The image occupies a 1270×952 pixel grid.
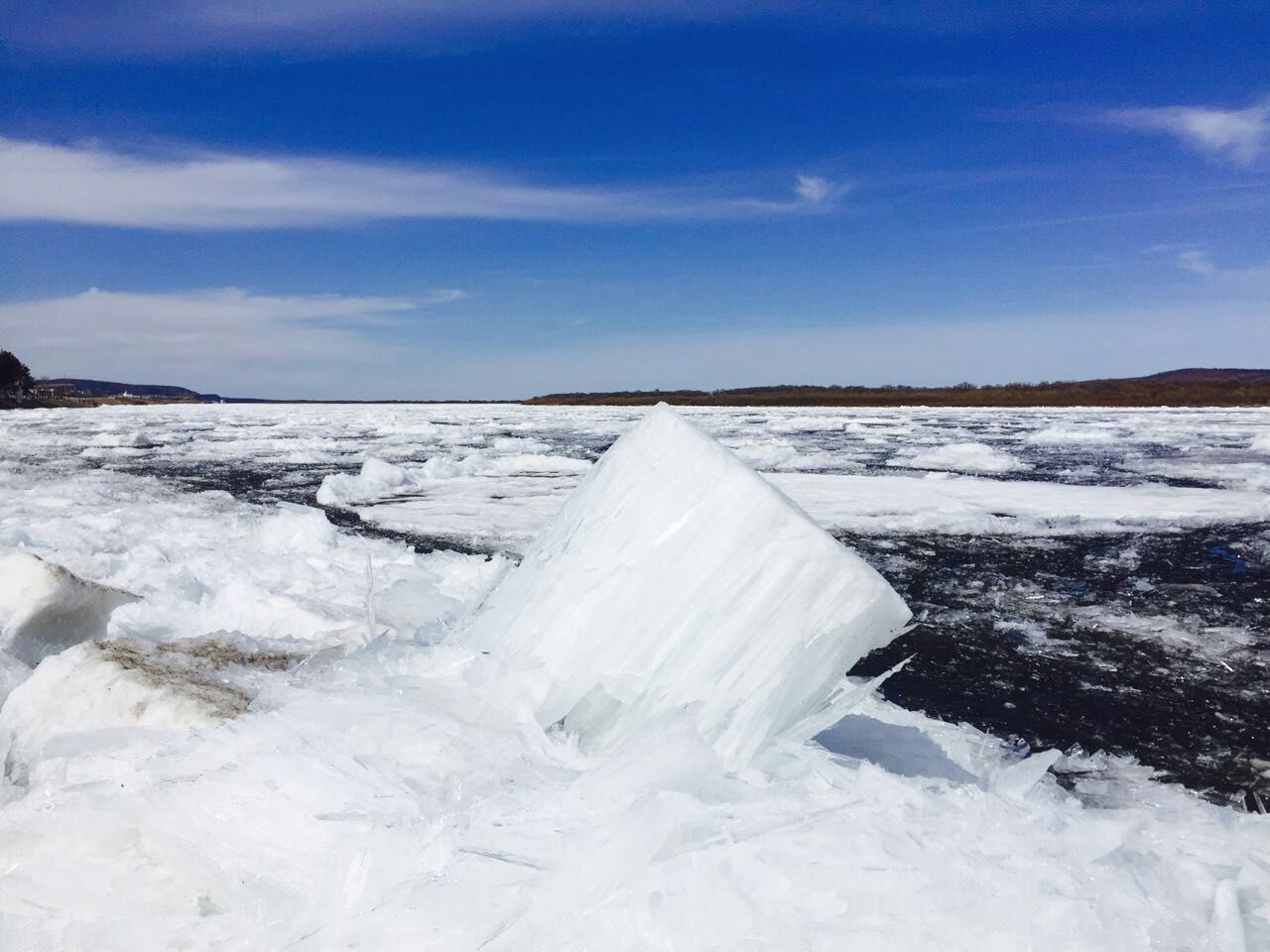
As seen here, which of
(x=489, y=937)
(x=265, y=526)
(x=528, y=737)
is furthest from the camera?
(x=265, y=526)

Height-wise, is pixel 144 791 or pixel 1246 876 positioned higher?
pixel 144 791

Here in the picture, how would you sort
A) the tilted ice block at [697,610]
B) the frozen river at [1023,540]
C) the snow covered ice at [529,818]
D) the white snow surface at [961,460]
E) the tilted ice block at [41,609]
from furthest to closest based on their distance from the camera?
the white snow surface at [961,460] < the frozen river at [1023,540] < the tilted ice block at [41,609] < the tilted ice block at [697,610] < the snow covered ice at [529,818]

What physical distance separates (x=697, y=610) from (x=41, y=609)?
260cm

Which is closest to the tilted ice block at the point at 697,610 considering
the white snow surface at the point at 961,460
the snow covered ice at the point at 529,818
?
the snow covered ice at the point at 529,818

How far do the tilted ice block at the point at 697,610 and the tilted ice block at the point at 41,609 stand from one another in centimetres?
191

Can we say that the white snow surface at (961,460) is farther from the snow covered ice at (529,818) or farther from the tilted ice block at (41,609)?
the tilted ice block at (41,609)

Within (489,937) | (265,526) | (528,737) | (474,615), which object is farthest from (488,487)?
(489,937)

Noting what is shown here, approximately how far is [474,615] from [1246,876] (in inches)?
82.4

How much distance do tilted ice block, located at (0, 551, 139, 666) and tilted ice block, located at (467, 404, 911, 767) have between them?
1.91m

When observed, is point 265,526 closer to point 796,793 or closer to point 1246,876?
point 796,793

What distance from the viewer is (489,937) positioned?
4.59 feet

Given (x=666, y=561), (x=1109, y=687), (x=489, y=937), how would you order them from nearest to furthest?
(x=489, y=937) < (x=666, y=561) < (x=1109, y=687)

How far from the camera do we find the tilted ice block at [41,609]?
9.98 ft

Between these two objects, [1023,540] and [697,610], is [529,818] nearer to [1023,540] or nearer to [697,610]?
[697,610]
